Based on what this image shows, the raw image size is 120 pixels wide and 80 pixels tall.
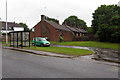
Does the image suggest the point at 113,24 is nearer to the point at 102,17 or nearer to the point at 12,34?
the point at 102,17

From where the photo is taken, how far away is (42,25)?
46281 millimetres

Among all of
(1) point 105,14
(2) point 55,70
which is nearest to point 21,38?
(2) point 55,70

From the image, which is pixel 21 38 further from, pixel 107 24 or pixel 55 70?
pixel 107 24

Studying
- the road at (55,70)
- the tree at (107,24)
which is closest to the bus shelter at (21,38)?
the road at (55,70)

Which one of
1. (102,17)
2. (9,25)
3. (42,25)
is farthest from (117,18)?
(9,25)

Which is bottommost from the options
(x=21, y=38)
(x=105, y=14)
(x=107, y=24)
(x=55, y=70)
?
(x=55, y=70)

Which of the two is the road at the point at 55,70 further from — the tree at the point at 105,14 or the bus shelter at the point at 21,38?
the tree at the point at 105,14

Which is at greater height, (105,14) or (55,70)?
(105,14)

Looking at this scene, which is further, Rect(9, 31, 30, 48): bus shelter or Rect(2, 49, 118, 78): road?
Rect(9, 31, 30, 48): bus shelter

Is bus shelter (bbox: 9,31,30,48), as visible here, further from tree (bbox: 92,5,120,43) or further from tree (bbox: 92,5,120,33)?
tree (bbox: 92,5,120,33)

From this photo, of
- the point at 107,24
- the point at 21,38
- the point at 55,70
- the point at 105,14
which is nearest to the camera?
the point at 55,70

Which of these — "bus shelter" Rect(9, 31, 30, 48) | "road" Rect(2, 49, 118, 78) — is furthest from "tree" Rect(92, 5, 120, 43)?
"road" Rect(2, 49, 118, 78)

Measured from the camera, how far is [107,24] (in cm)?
3591

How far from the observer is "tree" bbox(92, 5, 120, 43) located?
1287 inches
